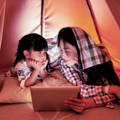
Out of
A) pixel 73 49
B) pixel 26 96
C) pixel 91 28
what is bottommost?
pixel 26 96

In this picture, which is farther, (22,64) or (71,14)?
(71,14)

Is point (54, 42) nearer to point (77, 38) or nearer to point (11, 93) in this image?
point (77, 38)

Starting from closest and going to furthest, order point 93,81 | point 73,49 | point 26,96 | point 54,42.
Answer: point 26,96 < point 93,81 < point 73,49 < point 54,42

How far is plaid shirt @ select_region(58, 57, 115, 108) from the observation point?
1.59m

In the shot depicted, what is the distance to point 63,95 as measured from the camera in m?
1.42

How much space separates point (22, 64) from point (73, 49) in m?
0.43

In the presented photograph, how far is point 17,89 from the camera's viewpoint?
166 cm

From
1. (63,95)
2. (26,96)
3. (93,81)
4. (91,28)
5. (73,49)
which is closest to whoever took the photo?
(63,95)

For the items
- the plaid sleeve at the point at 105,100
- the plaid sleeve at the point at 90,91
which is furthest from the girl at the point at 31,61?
the plaid sleeve at the point at 105,100

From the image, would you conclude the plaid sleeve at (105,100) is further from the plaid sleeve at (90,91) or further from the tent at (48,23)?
the tent at (48,23)

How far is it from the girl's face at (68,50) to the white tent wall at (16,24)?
0.35 metres

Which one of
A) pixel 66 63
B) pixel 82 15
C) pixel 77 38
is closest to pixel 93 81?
pixel 66 63

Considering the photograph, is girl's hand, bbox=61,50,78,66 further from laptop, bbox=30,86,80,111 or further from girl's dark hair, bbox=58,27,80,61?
laptop, bbox=30,86,80,111

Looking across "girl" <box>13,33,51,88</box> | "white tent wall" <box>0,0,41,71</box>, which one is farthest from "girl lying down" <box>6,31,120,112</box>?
"white tent wall" <box>0,0,41,71</box>
